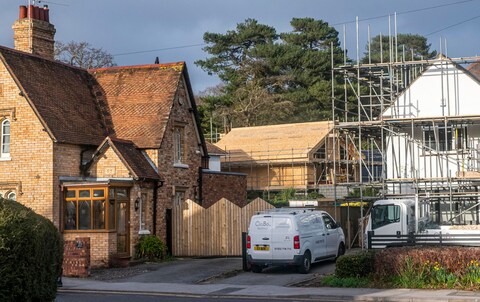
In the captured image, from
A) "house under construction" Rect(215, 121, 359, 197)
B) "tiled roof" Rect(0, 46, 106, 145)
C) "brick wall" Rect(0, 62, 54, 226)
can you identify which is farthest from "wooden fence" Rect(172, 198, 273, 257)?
"house under construction" Rect(215, 121, 359, 197)

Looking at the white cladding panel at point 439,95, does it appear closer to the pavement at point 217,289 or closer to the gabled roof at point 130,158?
the gabled roof at point 130,158

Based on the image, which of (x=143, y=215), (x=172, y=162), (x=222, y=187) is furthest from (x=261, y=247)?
(x=222, y=187)

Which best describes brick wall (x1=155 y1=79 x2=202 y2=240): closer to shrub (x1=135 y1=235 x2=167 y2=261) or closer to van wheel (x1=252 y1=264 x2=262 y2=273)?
shrub (x1=135 y1=235 x2=167 y2=261)

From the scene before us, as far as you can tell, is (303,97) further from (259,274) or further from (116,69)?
(259,274)

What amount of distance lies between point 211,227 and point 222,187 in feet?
17.2

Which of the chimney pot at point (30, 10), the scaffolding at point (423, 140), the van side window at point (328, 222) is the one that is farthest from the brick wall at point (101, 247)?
the chimney pot at point (30, 10)

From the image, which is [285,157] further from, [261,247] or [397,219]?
[261,247]

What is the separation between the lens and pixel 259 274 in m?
26.2

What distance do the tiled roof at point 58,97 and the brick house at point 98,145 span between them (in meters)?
0.05

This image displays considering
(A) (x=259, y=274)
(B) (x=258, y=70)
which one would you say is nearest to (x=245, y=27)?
(B) (x=258, y=70)

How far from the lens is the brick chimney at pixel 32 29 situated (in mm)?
34906

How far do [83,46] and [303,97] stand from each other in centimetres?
1898

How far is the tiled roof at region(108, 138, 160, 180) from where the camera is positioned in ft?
97.6

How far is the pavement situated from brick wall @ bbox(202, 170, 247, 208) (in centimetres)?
628
